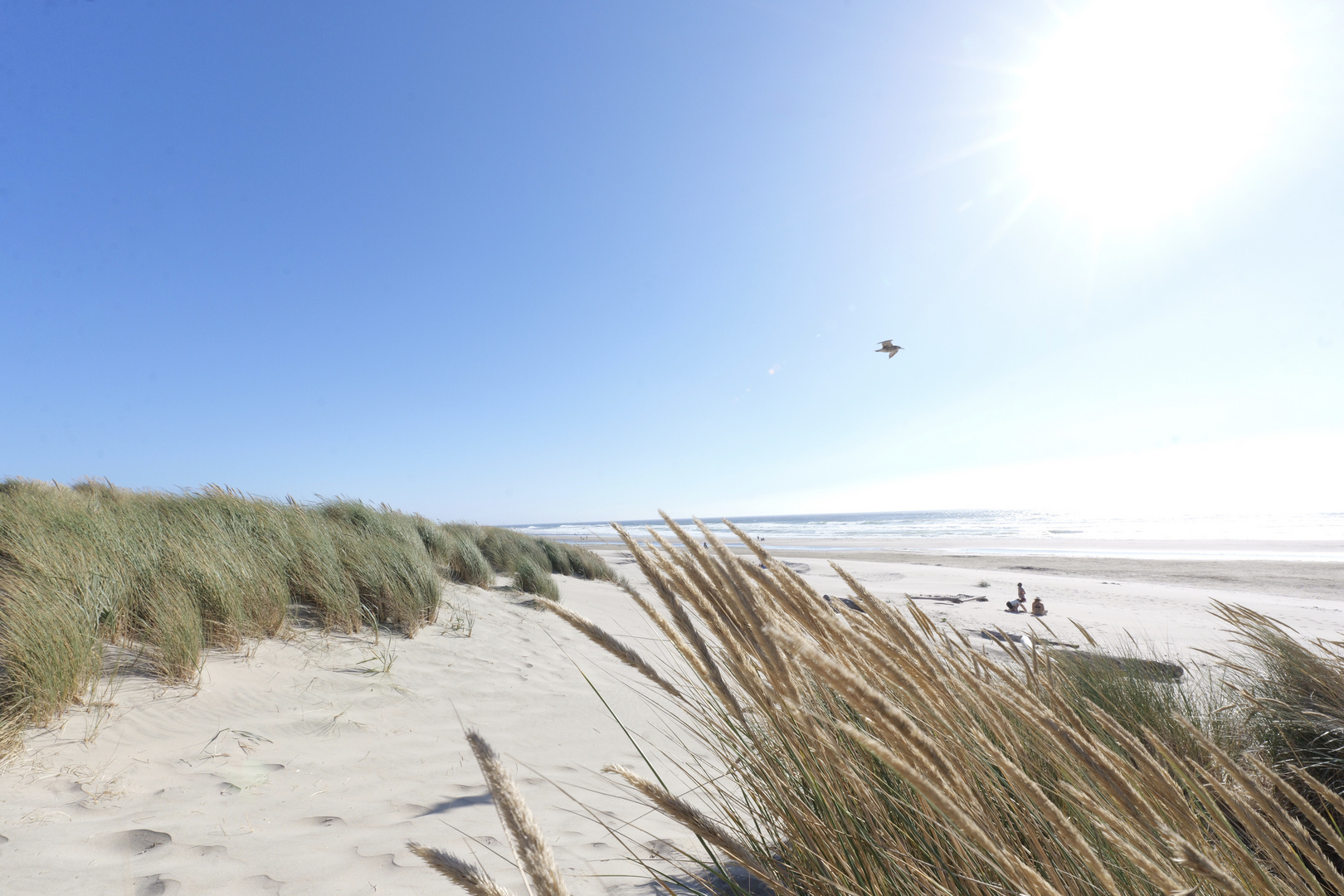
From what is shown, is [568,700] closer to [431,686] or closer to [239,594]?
[431,686]

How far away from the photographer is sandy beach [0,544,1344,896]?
2121 mm

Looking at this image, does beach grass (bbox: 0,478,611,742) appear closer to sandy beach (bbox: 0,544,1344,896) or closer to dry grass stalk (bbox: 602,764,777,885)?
sandy beach (bbox: 0,544,1344,896)

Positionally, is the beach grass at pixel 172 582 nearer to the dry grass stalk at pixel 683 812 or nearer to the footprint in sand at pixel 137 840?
the footprint in sand at pixel 137 840

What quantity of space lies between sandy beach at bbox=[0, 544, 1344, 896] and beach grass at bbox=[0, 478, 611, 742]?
0.22 meters

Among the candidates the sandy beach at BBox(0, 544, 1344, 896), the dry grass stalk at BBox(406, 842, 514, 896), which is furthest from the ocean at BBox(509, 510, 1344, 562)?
the dry grass stalk at BBox(406, 842, 514, 896)

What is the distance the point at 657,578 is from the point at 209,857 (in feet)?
8.01

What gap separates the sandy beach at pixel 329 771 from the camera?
2.12 metres

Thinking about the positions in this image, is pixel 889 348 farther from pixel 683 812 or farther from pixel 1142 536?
pixel 1142 536

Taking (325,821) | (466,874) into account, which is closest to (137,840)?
(325,821)

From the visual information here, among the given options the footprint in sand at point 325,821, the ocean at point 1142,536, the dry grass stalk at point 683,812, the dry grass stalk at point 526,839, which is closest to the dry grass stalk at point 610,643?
the dry grass stalk at point 683,812

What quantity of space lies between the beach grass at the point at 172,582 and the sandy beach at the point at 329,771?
225 millimetres

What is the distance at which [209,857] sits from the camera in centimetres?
215

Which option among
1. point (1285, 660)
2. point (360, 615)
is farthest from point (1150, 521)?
point (360, 615)

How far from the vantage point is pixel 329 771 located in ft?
9.57
